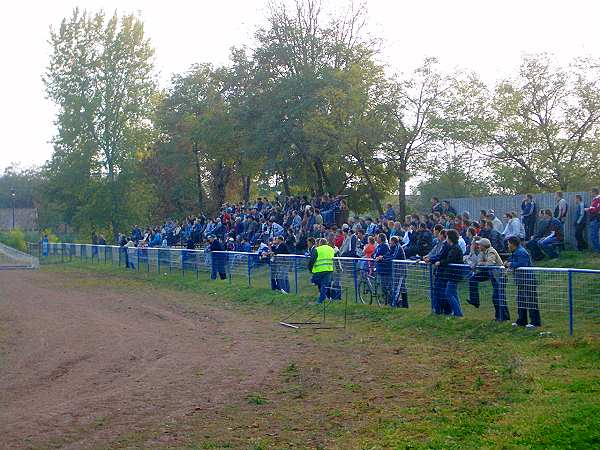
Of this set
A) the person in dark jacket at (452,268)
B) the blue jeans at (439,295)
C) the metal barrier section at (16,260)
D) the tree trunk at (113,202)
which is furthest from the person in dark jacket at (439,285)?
the tree trunk at (113,202)

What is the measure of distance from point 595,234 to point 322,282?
7765 mm

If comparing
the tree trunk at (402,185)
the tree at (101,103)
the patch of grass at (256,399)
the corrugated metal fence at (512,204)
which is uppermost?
the tree at (101,103)

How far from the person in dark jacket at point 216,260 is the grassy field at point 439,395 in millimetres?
11868

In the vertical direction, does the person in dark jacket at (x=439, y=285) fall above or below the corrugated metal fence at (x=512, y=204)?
below

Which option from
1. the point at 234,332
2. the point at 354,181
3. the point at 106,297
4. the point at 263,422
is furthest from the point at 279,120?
the point at 263,422

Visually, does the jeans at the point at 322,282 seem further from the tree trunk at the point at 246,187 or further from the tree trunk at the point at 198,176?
the tree trunk at the point at 246,187

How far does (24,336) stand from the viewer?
1664 cm

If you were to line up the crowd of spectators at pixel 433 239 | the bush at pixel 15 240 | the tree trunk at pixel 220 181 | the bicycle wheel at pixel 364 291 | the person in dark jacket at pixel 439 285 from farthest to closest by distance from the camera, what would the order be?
the bush at pixel 15 240 < the tree trunk at pixel 220 181 < the bicycle wheel at pixel 364 291 < the person in dark jacket at pixel 439 285 < the crowd of spectators at pixel 433 239

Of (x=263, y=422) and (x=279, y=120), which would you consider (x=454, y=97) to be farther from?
(x=263, y=422)

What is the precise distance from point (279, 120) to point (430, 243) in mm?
18489

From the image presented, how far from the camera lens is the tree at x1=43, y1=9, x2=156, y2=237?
5609cm

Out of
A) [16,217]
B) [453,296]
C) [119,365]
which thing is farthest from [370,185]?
[16,217]

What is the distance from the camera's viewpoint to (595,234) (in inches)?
858

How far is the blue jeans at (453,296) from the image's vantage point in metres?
16.0
